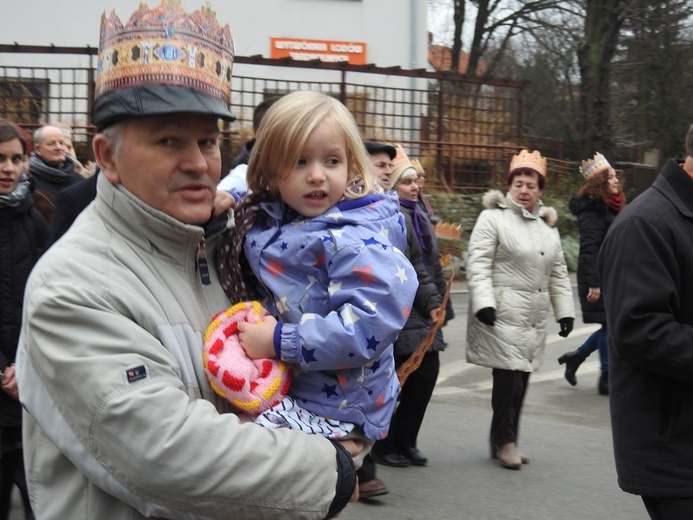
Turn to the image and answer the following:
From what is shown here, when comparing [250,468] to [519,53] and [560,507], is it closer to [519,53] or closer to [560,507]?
[560,507]

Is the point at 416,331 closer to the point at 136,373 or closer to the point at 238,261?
the point at 238,261

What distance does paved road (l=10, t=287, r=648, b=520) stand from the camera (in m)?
5.41

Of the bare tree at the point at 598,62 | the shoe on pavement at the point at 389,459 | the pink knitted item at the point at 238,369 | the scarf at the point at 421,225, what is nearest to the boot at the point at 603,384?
the shoe on pavement at the point at 389,459

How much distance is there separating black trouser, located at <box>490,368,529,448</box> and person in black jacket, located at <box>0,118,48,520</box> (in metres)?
3.08

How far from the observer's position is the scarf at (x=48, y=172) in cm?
593

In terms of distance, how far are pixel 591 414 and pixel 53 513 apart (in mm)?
6457

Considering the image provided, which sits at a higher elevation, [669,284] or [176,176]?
[176,176]

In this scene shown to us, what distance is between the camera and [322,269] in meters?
2.14

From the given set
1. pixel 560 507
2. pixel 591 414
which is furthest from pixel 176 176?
pixel 591 414

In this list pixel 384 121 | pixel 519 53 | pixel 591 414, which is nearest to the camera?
pixel 591 414

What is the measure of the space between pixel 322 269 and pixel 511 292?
13.6 feet

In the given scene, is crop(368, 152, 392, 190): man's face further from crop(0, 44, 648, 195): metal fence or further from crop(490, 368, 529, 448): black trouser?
crop(0, 44, 648, 195): metal fence

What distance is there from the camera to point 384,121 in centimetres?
1797

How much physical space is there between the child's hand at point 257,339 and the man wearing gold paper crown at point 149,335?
95 millimetres
